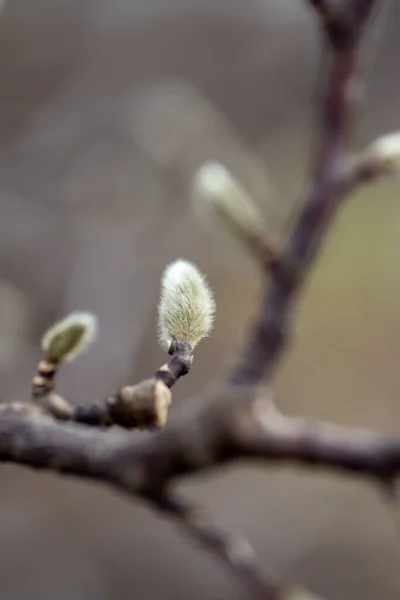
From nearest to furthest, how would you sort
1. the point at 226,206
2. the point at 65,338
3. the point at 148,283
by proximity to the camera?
the point at 226,206 < the point at 65,338 < the point at 148,283

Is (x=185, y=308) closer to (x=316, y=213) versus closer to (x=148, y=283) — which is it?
(x=316, y=213)

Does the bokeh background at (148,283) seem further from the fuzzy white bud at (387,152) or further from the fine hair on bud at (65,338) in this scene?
the fuzzy white bud at (387,152)

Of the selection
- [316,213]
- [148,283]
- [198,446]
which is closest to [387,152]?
[316,213]

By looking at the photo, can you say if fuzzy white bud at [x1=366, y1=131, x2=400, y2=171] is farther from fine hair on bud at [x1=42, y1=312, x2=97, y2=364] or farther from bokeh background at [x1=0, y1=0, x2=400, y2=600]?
bokeh background at [x1=0, y1=0, x2=400, y2=600]

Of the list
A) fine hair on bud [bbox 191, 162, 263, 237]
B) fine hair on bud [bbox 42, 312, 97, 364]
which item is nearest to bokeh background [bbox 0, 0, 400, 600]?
fine hair on bud [bbox 42, 312, 97, 364]

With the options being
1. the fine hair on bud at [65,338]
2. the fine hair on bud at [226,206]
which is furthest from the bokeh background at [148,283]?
the fine hair on bud at [226,206]

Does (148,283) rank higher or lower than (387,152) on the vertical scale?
higher

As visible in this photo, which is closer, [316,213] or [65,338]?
[316,213]
